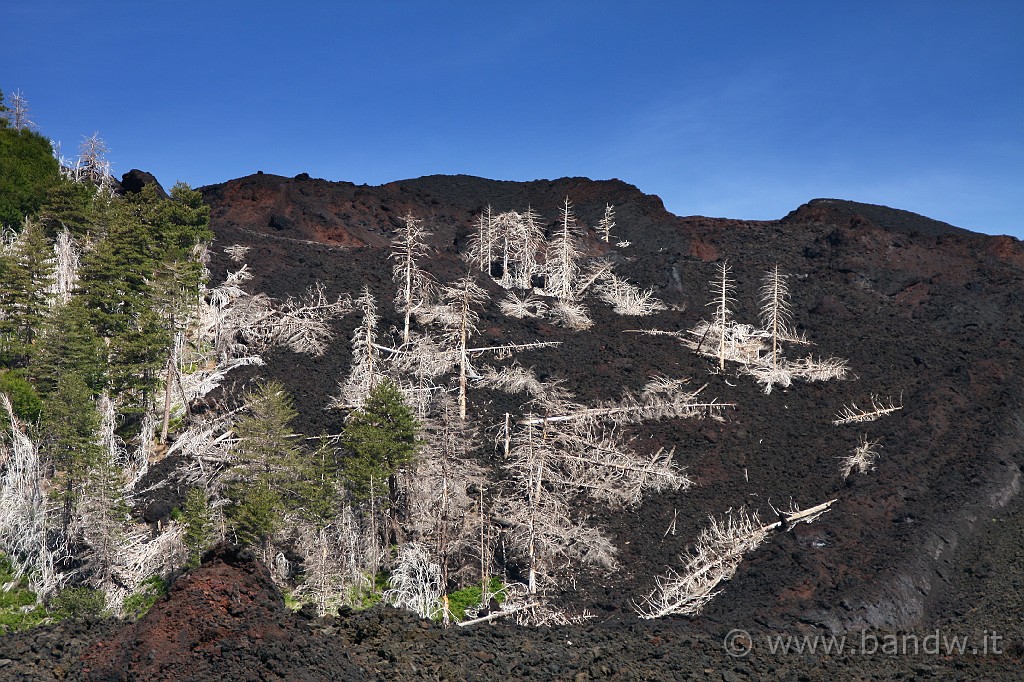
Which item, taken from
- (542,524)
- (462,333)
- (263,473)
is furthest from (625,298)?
(263,473)

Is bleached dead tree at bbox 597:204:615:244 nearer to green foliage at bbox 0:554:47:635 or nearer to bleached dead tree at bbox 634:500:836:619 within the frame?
bleached dead tree at bbox 634:500:836:619

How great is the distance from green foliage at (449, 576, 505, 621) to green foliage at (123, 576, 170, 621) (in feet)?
22.4

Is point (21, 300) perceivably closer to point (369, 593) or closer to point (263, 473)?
point (263, 473)

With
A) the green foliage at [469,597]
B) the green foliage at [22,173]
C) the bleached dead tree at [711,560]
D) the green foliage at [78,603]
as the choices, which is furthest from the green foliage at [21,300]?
the bleached dead tree at [711,560]

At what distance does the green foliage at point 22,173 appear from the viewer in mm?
41375

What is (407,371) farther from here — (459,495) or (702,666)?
(702,666)

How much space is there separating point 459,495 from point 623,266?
24.9 meters

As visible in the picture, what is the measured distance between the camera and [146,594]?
24.4m

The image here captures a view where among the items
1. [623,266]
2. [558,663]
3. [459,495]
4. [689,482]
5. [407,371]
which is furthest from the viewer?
[623,266]

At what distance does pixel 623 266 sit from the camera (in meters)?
48.9

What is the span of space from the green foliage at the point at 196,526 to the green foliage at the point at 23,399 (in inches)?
270

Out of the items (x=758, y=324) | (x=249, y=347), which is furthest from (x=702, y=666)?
(x=758, y=324)

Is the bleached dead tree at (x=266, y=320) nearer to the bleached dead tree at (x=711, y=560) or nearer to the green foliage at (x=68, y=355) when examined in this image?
the green foliage at (x=68, y=355)

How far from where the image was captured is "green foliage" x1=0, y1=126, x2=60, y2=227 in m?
41.4
